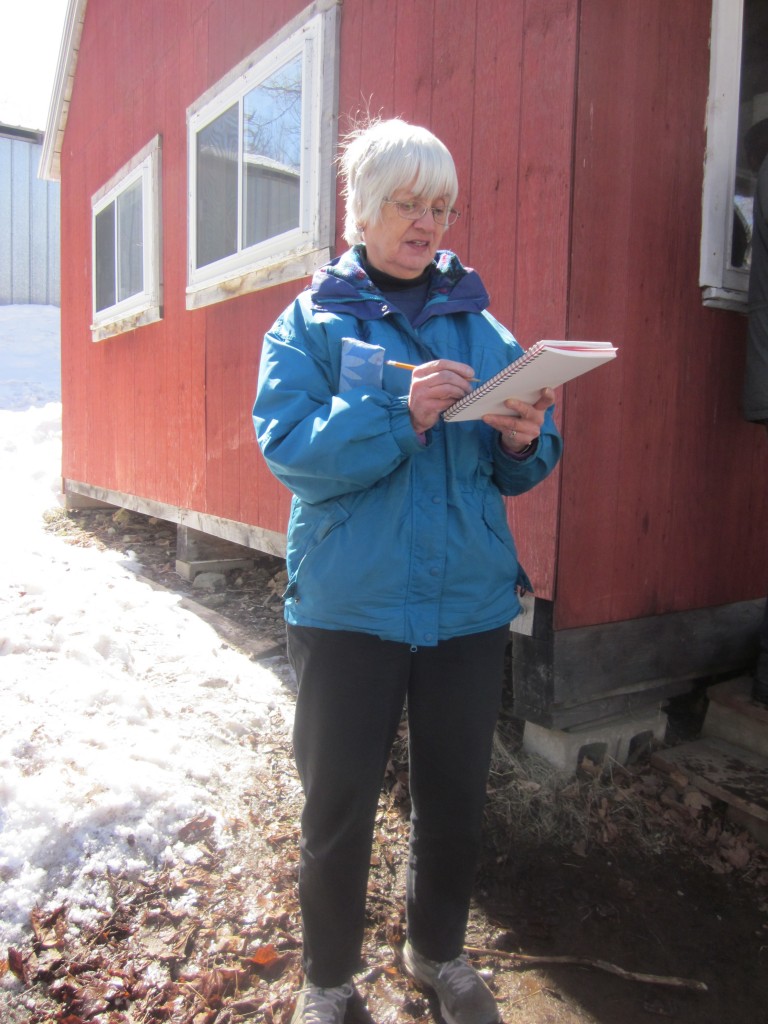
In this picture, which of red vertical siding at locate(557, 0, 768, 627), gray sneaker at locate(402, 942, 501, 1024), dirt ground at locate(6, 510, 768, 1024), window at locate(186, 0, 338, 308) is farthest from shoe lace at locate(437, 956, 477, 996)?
window at locate(186, 0, 338, 308)

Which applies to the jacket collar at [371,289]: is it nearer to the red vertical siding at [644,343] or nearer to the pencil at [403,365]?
the pencil at [403,365]

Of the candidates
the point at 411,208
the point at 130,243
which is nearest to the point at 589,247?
the point at 411,208

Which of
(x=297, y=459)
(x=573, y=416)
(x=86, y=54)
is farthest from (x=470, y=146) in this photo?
(x=86, y=54)

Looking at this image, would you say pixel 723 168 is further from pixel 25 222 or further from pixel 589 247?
pixel 25 222

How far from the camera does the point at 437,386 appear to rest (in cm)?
146

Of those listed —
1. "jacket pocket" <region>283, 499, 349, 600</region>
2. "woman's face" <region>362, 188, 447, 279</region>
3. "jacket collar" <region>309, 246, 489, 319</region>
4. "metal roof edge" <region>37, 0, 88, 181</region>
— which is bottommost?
"jacket pocket" <region>283, 499, 349, 600</region>

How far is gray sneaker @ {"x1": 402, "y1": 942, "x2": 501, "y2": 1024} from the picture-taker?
1830mm

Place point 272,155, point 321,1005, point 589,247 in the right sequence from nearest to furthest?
1. point 321,1005
2. point 589,247
3. point 272,155

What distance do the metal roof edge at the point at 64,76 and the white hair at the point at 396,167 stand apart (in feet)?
24.8

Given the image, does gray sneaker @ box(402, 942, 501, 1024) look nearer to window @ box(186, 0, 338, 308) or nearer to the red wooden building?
the red wooden building

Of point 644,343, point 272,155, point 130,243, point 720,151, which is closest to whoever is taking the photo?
point 644,343

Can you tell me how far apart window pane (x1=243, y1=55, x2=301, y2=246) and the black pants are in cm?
323

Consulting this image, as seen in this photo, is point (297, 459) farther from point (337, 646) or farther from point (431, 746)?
point (431, 746)

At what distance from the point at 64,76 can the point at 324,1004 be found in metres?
8.80
